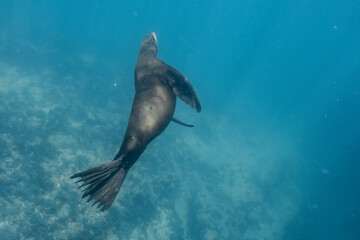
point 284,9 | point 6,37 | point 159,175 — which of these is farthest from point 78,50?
point 284,9

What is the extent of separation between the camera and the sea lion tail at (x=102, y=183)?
2.93 m

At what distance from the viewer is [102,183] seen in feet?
10.00

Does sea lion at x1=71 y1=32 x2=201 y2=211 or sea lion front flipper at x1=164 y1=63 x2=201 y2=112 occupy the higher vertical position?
sea lion front flipper at x1=164 y1=63 x2=201 y2=112

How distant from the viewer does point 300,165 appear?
25438mm

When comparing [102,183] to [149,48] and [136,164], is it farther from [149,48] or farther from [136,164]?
[136,164]

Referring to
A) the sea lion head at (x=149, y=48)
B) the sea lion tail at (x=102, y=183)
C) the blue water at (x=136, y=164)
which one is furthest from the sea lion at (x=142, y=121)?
the blue water at (x=136, y=164)

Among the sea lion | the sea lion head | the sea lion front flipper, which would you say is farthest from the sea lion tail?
the sea lion head

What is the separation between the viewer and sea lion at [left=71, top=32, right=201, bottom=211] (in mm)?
2996

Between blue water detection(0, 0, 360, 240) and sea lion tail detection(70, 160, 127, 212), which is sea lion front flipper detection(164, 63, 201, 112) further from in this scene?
blue water detection(0, 0, 360, 240)

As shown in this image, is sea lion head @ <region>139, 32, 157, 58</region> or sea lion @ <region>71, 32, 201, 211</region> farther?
sea lion head @ <region>139, 32, 157, 58</region>

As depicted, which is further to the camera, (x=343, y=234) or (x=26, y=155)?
(x=343, y=234)

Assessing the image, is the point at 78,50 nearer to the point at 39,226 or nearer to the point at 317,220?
the point at 39,226

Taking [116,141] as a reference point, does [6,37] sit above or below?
below

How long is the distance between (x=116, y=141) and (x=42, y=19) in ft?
99.1
